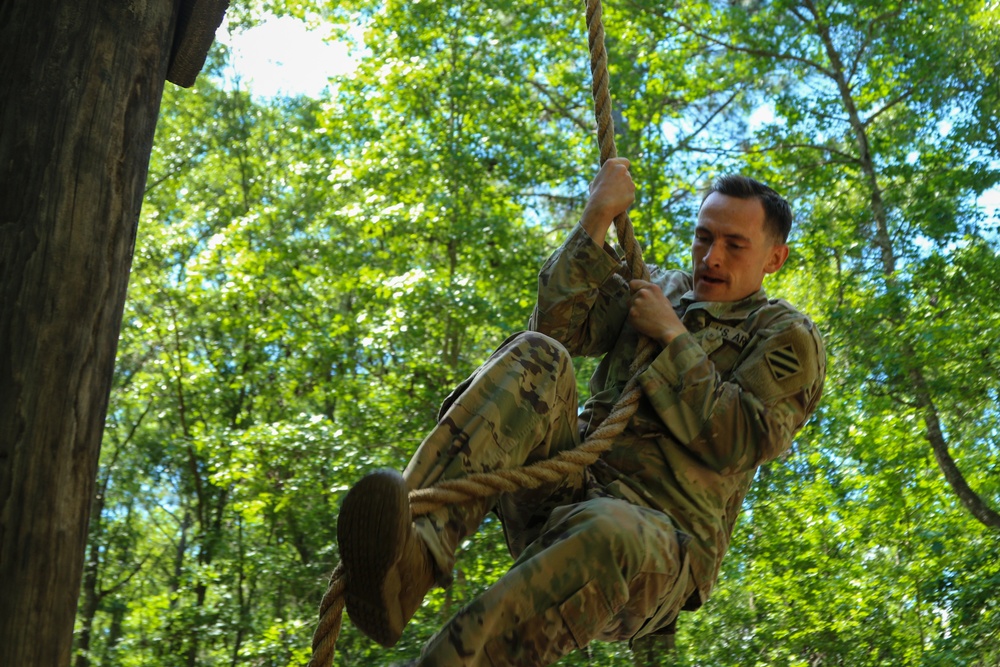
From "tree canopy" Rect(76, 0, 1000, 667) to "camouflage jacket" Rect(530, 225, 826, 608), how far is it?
4.75 metres

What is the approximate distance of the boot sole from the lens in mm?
1541

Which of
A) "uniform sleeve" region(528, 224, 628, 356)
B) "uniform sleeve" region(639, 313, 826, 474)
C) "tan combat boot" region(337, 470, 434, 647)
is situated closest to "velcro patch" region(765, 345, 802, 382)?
"uniform sleeve" region(639, 313, 826, 474)

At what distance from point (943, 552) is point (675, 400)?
6.95 m

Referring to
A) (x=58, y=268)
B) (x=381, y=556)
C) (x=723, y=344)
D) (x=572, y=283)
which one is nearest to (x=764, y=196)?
(x=723, y=344)

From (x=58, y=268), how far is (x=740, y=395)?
1.31 metres

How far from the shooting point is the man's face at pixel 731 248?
2299mm

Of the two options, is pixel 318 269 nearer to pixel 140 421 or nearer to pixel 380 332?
pixel 380 332

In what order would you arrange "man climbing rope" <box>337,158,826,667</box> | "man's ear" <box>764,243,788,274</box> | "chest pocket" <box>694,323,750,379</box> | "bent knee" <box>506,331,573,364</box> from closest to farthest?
"man climbing rope" <box>337,158,826,667</box> < "bent knee" <box>506,331,573,364</box> < "chest pocket" <box>694,323,750,379</box> < "man's ear" <box>764,243,788,274</box>

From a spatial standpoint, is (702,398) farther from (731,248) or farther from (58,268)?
(58,268)

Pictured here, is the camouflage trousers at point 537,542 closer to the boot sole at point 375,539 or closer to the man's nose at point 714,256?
the boot sole at point 375,539

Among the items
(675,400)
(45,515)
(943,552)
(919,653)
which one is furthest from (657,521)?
(943,552)

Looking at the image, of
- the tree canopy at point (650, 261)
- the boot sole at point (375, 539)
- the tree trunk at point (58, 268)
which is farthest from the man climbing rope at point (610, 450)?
the tree canopy at point (650, 261)

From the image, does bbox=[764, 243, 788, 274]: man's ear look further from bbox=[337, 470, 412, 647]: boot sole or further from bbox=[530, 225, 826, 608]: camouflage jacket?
bbox=[337, 470, 412, 647]: boot sole

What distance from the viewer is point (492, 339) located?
1005 centimetres
